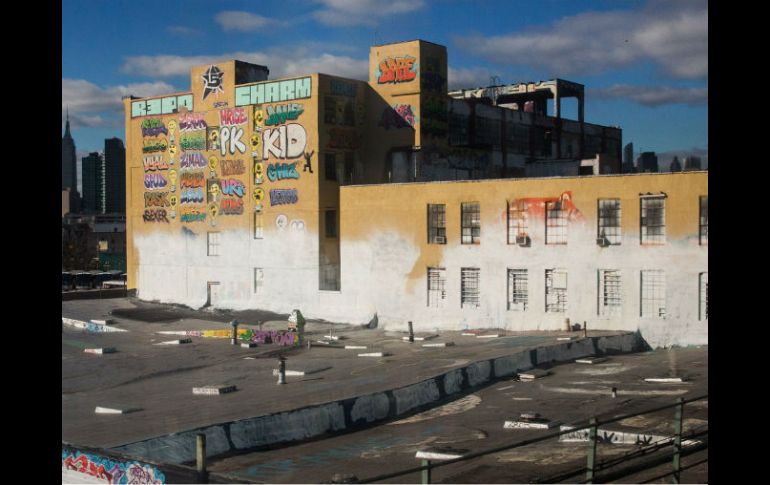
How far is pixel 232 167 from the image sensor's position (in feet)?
156

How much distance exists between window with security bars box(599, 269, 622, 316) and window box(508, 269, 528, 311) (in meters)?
3.41

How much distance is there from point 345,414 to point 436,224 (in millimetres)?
18903

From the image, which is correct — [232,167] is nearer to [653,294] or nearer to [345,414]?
[653,294]

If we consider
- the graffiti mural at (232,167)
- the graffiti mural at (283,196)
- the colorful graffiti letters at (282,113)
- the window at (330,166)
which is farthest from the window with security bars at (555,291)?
the graffiti mural at (232,167)

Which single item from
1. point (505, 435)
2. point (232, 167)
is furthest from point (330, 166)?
point (505, 435)

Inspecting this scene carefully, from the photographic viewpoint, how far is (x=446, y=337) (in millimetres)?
36094

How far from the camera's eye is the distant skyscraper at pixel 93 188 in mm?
147750

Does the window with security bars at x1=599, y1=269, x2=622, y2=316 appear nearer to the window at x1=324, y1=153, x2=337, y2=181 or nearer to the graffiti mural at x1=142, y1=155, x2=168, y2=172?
the window at x1=324, y1=153, x2=337, y2=181

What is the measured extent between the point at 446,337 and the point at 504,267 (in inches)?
161

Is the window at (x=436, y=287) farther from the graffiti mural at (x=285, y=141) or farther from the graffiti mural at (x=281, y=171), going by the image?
the graffiti mural at (x=285, y=141)

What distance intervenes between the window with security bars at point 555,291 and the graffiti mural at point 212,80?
22644 millimetres

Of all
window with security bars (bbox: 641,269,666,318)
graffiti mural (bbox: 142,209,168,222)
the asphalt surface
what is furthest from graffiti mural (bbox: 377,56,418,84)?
the asphalt surface
